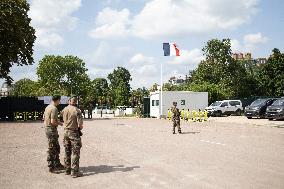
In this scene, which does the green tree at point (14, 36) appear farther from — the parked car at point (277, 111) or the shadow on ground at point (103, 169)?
the shadow on ground at point (103, 169)

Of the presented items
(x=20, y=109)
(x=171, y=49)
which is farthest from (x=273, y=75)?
(x=20, y=109)

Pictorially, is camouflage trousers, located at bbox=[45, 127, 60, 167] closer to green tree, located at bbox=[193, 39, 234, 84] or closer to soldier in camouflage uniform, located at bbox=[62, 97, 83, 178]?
soldier in camouflage uniform, located at bbox=[62, 97, 83, 178]

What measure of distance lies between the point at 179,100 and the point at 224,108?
5364mm

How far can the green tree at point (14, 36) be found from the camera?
3461 centimetres

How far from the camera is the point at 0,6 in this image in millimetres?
34594

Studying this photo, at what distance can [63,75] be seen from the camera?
312 feet

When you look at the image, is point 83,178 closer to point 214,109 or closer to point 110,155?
point 110,155

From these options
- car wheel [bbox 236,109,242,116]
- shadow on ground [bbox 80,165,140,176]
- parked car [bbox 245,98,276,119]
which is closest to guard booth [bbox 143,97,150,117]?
car wheel [bbox 236,109,242,116]

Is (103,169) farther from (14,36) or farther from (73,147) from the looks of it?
(14,36)

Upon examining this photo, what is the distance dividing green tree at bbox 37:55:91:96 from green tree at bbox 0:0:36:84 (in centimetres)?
5167


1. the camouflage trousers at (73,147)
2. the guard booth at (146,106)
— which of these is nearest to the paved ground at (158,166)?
the camouflage trousers at (73,147)

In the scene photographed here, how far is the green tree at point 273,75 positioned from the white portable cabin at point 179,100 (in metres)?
31.7

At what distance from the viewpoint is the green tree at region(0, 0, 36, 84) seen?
114 ft

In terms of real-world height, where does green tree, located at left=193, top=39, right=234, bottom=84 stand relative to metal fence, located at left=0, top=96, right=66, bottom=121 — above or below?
above
